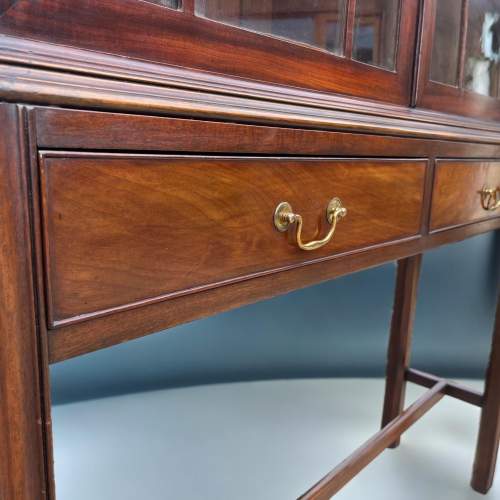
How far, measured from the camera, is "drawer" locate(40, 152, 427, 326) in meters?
0.33

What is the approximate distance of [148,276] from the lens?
0.38 m

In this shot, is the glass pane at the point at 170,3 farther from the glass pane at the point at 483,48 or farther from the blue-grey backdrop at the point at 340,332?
the blue-grey backdrop at the point at 340,332

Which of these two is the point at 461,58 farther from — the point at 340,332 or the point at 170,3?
the point at 340,332

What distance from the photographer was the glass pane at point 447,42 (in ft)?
2.47

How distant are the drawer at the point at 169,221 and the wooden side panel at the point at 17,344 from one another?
0.02m

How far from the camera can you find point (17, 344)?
1.02ft

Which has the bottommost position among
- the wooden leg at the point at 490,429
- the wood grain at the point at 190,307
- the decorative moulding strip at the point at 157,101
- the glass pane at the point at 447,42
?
the wooden leg at the point at 490,429

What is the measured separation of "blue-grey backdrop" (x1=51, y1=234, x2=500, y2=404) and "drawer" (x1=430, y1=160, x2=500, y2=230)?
75 centimetres

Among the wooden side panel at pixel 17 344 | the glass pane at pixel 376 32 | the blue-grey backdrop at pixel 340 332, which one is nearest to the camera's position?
the wooden side panel at pixel 17 344

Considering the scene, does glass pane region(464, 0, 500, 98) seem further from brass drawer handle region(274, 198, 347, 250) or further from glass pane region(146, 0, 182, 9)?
glass pane region(146, 0, 182, 9)

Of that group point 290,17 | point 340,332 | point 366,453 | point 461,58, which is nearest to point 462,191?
point 461,58

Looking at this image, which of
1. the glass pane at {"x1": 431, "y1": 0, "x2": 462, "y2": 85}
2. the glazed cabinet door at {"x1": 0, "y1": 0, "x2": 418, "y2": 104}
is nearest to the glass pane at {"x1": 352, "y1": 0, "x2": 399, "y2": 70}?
the glazed cabinet door at {"x1": 0, "y1": 0, "x2": 418, "y2": 104}

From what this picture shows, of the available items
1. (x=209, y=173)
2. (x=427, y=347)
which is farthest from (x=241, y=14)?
(x=427, y=347)

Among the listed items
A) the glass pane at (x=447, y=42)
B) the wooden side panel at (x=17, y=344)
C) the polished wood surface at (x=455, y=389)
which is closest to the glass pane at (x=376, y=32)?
the glass pane at (x=447, y=42)
